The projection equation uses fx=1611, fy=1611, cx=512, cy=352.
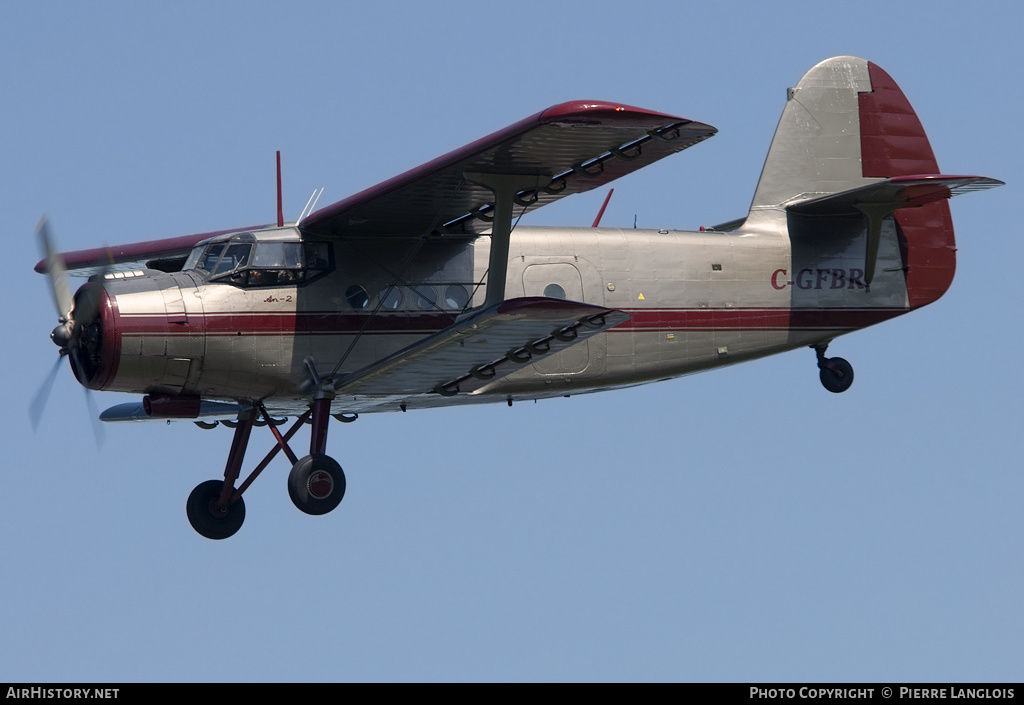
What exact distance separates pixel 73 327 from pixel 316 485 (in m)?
2.55

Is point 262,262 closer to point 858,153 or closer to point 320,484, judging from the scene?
point 320,484

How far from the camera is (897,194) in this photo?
637 inches

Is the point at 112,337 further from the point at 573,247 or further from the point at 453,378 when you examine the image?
the point at 573,247

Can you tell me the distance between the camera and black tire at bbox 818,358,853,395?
1703cm

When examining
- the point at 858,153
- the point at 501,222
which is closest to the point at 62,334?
the point at 501,222

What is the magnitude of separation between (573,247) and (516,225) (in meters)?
1.14

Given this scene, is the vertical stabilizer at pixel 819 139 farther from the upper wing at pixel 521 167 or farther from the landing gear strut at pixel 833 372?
the upper wing at pixel 521 167

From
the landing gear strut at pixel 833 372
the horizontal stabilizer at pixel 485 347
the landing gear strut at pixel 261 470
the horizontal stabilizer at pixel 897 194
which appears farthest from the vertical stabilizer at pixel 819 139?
the landing gear strut at pixel 261 470

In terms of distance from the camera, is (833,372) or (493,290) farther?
(833,372)

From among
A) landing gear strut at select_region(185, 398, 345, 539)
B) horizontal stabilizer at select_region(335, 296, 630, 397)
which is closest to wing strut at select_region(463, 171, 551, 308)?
horizontal stabilizer at select_region(335, 296, 630, 397)

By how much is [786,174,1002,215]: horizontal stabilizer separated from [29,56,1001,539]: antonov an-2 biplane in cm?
3

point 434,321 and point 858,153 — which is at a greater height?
point 858,153
